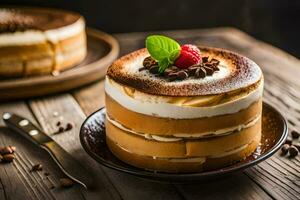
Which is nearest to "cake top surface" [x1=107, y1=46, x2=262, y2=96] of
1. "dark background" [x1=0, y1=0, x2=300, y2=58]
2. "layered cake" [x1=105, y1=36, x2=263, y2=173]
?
"layered cake" [x1=105, y1=36, x2=263, y2=173]

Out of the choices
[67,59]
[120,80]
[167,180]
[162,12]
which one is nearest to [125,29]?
[162,12]

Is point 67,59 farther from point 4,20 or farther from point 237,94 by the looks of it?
point 237,94

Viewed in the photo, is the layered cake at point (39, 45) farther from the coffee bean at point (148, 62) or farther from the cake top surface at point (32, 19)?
the coffee bean at point (148, 62)

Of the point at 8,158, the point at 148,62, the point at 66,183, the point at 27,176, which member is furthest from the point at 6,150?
the point at 148,62

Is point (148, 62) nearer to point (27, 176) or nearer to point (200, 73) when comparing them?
point (200, 73)

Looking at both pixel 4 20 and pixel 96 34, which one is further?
pixel 96 34

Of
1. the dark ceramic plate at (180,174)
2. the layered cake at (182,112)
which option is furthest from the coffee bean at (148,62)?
the dark ceramic plate at (180,174)

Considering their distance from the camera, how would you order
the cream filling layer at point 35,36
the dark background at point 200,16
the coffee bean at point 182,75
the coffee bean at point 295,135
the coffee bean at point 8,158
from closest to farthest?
the coffee bean at point 182,75 → the coffee bean at point 8,158 → the coffee bean at point 295,135 → the cream filling layer at point 35,36 → the dark background at point 200,16
